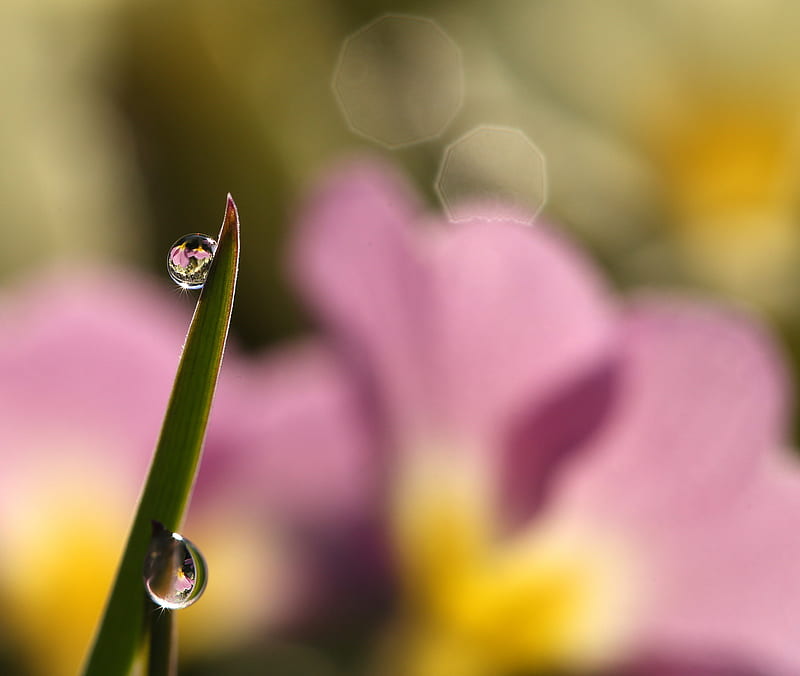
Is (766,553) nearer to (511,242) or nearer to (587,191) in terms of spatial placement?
(511,242)

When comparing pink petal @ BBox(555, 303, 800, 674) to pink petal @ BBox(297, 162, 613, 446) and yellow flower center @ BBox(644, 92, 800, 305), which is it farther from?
yellow flower center @ BBox(644, 92, 800, 305)

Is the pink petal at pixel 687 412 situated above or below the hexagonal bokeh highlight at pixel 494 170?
below

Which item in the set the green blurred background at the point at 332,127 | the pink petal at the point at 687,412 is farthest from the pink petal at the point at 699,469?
the green blurred background at the point at 332,127

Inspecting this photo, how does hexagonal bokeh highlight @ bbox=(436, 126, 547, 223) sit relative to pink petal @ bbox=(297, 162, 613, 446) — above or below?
above

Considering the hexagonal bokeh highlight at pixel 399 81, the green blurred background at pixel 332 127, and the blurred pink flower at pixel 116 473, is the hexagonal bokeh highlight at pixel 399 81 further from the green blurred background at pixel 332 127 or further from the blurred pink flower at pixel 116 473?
the blurred pink flower at pixel 116 473

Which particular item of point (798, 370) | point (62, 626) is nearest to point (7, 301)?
point (62, 626)

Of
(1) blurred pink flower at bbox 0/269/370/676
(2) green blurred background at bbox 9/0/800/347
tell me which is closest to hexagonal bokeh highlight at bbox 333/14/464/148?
(2) green blurred background at bbox 9/0/800/347

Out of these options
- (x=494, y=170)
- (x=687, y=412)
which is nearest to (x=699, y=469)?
(x=687, y=412)

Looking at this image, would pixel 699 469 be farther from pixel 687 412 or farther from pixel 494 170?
pixel 494 170
